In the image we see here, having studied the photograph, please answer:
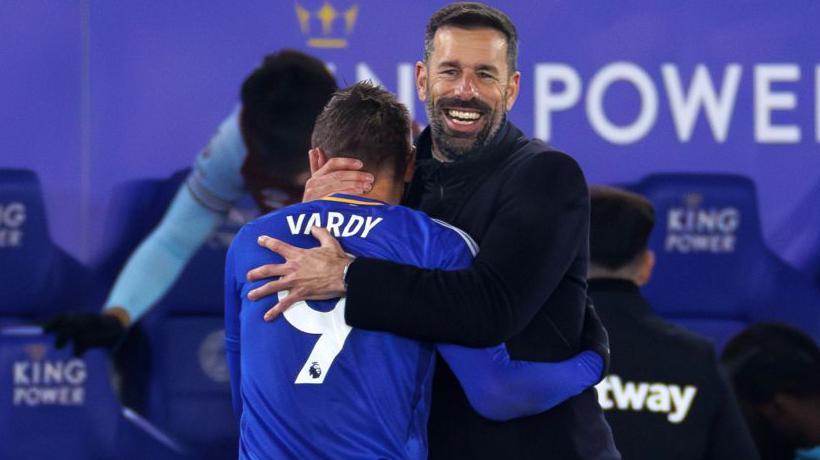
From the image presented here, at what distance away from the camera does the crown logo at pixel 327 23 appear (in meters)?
3.40

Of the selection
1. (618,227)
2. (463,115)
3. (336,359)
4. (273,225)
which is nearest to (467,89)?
(463,115)

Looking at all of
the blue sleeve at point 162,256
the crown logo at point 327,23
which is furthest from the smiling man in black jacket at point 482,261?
the blue sleeve at point 162,256

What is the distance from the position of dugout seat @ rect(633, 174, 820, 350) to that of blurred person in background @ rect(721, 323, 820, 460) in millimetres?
42

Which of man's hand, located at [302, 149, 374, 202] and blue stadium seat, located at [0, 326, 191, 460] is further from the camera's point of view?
blue stadium seat, located at [0, 326, 191, 460]

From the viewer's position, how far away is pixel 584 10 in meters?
3.40

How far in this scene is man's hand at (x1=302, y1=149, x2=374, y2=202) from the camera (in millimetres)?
1971

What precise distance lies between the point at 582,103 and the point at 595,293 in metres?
0.62

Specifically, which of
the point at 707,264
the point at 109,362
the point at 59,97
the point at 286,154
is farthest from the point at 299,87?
the point at 707,264

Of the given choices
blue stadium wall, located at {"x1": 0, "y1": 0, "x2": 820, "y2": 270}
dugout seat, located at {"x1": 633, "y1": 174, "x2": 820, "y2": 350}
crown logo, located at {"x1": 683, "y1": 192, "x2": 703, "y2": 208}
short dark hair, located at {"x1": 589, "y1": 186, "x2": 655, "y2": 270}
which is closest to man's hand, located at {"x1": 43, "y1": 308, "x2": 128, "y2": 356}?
blue stadium wall, located at {"x1": 0, "y1": 0, "x2": 820, "y2": 270}

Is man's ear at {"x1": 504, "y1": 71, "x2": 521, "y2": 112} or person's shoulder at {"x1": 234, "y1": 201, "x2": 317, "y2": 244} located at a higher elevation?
man's ear at {"x1": 504, "y1": 71, "x2": 521, "y2": 112}

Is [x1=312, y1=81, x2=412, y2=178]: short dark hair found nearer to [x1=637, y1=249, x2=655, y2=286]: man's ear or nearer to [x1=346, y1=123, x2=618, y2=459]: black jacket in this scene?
[x1=346, y1=123, x2=618, y2=459]: black jacket

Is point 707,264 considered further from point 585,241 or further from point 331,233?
point 331,233

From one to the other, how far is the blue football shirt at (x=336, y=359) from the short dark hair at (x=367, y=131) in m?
0.08

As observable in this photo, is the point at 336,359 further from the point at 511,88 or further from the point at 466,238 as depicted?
the point at 511,88
